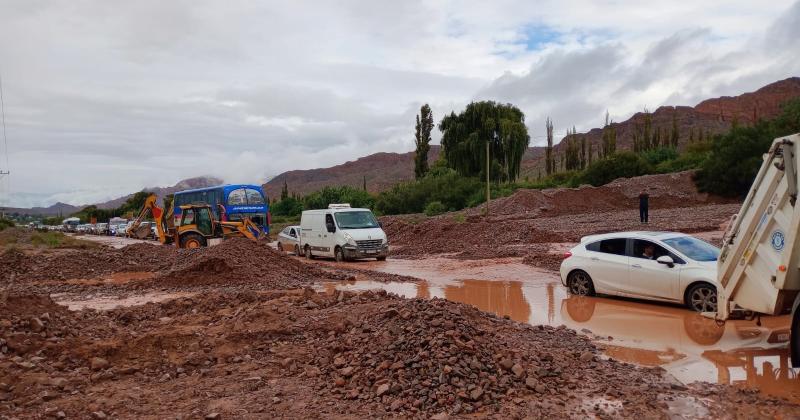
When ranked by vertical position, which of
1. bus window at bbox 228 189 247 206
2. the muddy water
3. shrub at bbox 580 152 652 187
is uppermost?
shrub at bbox 580 152 652 187

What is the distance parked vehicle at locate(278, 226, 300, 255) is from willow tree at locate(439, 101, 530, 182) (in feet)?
109

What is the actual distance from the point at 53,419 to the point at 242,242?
15.2 metres

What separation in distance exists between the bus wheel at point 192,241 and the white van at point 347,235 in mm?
5576

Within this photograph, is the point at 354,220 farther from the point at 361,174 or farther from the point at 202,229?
the point at 361,174

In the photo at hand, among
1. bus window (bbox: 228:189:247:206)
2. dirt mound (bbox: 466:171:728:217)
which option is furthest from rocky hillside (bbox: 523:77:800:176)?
bus window (bbox: 228:189:247:206)

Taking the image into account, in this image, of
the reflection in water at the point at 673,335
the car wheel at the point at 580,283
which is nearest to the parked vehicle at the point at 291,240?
the reflection in water at the point at 673,335

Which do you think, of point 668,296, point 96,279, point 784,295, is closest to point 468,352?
point 784,295

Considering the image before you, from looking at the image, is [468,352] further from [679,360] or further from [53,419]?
[53,419]

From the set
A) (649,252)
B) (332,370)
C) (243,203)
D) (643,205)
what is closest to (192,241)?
(243,203)

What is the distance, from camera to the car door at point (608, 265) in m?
12.8

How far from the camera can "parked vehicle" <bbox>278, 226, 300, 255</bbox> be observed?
1133 inches

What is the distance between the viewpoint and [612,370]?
24.8 feet

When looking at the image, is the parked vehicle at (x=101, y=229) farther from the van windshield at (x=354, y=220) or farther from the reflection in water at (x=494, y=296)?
the reflection in water at (x=494, y=296)

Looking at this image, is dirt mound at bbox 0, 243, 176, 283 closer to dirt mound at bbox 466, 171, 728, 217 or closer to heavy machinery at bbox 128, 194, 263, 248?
heavy machinery at bbox 128, 194, 263, 248
